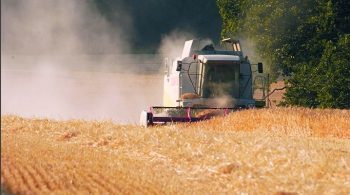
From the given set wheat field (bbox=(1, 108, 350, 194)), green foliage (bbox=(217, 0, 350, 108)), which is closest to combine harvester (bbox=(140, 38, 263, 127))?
wheat field (bbox=(1, 108, 350, 194))

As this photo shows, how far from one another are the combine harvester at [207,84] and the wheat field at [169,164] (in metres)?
4.05

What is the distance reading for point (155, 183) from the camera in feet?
37.4

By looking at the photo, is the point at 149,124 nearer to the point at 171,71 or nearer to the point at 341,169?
the point at 171,71

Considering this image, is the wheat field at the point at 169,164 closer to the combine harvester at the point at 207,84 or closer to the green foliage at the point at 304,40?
the combine harvester at the point at 207,84

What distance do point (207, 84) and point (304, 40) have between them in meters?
9.01

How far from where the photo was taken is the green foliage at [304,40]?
96.7 ft

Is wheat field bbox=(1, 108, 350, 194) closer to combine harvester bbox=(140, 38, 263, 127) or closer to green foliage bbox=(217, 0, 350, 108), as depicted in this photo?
combine harvester bbox=(140, 38, 263, 127)

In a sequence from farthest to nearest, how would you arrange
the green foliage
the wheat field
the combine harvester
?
the green foliage
the combine harvester
the wheat field

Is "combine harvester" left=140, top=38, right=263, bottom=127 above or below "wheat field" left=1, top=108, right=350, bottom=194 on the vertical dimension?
above

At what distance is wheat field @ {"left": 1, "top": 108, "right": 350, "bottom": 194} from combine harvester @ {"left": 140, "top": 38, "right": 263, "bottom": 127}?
4.05 meters

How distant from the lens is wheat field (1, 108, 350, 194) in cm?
1096

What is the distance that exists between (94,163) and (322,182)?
4294 mm

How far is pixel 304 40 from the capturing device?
31.5 metres

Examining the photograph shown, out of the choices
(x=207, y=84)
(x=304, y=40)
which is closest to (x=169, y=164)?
(x=207, y=84)
